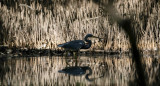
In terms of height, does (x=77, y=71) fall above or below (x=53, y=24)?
below

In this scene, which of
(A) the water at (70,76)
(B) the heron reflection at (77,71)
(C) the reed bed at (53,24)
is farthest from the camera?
(C) the reed bed at (53,24)

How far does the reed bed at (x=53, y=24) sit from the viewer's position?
1127 centimetres

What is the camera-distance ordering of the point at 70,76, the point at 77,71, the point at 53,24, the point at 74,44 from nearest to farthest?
1. the point at 70,76
2. the point at 77,71
3. the point at 74,44
4. the point at 53,24

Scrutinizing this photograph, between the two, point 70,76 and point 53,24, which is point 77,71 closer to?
point 70,76

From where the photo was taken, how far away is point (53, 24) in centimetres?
1148

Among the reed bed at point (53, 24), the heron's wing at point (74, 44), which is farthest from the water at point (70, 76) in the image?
the reed bed at point (53, 24)

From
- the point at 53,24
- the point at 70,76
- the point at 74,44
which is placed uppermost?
the point at 53,24

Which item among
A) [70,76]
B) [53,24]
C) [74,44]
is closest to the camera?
[70,76]

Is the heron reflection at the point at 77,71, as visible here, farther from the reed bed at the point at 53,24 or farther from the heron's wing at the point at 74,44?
the reed bed at the point at 53,24

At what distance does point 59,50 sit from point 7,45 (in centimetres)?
188

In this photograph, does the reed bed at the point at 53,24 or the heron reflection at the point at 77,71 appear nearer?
the heron reflection at the point at 77,71

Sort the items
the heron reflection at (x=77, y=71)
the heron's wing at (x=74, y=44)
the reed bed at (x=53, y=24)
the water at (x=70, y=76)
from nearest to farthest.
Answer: the water at (x=70, y=76) → the heron reflection at (x=77, y=71) → the heron's wing at (x=74, y=44) → the reed bed at (x=53, y=24)

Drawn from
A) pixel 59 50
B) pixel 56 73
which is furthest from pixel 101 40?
pixel 56 73

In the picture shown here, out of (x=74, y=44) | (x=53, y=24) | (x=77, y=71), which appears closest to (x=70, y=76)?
(x=77, y=71)
